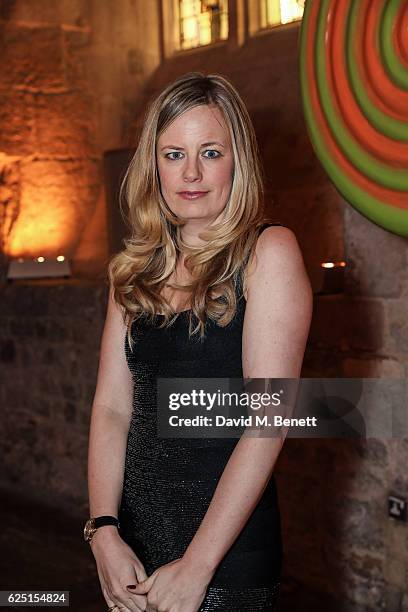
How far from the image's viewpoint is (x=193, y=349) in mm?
1407

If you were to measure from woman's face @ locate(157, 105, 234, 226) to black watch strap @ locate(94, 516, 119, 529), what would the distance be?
0.54 m

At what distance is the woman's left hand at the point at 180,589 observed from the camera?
1350 mm

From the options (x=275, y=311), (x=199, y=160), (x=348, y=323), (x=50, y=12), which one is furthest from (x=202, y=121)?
(x=50, y=12)

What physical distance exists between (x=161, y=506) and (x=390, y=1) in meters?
1.24

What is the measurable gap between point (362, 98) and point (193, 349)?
87 centimetres

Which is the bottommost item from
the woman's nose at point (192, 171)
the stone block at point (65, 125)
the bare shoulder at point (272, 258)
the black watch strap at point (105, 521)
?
the black watch strap at point (105, 521)

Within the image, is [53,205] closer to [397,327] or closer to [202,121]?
[397,327]

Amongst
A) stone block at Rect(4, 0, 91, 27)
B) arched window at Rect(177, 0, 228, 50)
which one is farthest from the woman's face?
stone block at Rect(4, 0, 91, 27)

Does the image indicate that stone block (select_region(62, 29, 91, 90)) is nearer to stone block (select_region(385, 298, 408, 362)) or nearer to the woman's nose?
stone block (select_region(385, 298, 408, 362))

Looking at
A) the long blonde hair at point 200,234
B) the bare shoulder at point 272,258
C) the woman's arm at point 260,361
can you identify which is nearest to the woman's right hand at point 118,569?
the woman's arm at point 260,361

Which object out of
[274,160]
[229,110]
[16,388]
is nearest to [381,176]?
[229,110]

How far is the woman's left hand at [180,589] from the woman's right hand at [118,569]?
2.1 inches

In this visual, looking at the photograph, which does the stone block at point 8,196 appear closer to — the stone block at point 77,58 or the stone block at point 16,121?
the stone block at point 16,121

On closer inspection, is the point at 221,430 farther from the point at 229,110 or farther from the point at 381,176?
the point at 381,176
